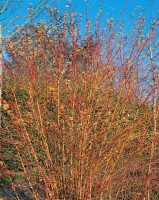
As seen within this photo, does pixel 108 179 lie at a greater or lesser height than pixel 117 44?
lesser

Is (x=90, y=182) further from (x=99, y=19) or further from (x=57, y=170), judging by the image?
(x=99, y=19)

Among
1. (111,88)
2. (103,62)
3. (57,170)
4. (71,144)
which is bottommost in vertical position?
(57,170)

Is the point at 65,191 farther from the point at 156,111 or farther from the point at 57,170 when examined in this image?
the point at 156,111

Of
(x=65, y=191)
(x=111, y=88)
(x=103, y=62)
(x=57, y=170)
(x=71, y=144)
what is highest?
(x=103, y=62)

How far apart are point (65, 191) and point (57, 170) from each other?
10.4 inches

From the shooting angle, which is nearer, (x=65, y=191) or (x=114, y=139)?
(x=114, y=139)

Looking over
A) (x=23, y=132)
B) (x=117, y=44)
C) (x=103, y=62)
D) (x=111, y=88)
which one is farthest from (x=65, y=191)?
(x=117, y=44)

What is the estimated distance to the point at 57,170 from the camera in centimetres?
371

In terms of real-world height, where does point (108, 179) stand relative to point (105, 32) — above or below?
below

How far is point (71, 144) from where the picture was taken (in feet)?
11.4

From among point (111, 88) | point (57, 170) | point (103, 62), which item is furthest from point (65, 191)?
point (103, 62)

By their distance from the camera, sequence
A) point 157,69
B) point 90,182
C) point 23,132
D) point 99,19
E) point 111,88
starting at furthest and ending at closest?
point 157,69 → point 111,88 → point 99,19 → point 23,132 → point 90,182

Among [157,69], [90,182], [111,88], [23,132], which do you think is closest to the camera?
[90,182]

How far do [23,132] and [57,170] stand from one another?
62 cm
